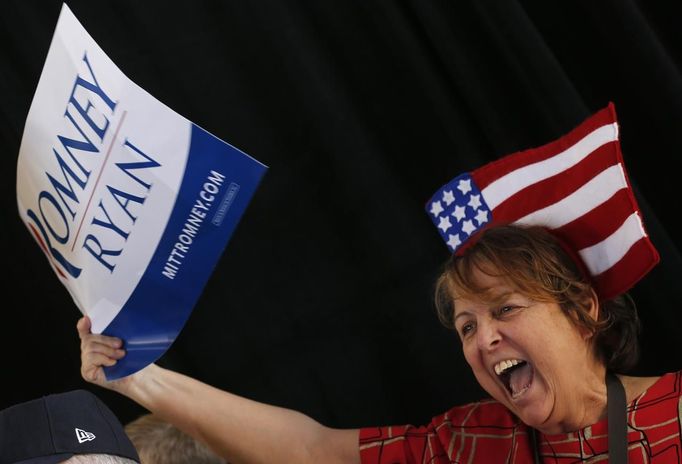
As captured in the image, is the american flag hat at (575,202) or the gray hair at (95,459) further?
the american flag hat at (575,202)

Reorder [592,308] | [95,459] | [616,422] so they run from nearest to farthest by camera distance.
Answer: [95,459]
[616,422]
[592,308]

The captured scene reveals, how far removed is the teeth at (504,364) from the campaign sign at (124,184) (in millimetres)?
560

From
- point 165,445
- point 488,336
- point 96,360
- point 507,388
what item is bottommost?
point 507,388

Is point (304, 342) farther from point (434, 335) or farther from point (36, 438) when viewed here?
point (36, 438)

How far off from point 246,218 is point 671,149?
982mm

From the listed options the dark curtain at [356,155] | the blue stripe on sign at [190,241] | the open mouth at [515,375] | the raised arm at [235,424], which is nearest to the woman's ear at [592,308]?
the open mouth at [515,375]

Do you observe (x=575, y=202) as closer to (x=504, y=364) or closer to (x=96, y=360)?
(x=504, y=364)

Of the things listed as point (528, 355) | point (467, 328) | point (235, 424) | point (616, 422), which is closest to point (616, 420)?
point (616, 422)

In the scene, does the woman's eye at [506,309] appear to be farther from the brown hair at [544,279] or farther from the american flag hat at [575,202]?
the american flag hat at [575,202]

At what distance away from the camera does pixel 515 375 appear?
175cm

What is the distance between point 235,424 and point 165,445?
147mm

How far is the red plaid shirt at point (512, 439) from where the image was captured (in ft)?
5.37

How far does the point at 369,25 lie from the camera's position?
7.07ft

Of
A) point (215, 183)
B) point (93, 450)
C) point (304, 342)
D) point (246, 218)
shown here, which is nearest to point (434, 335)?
point (304, 342)
